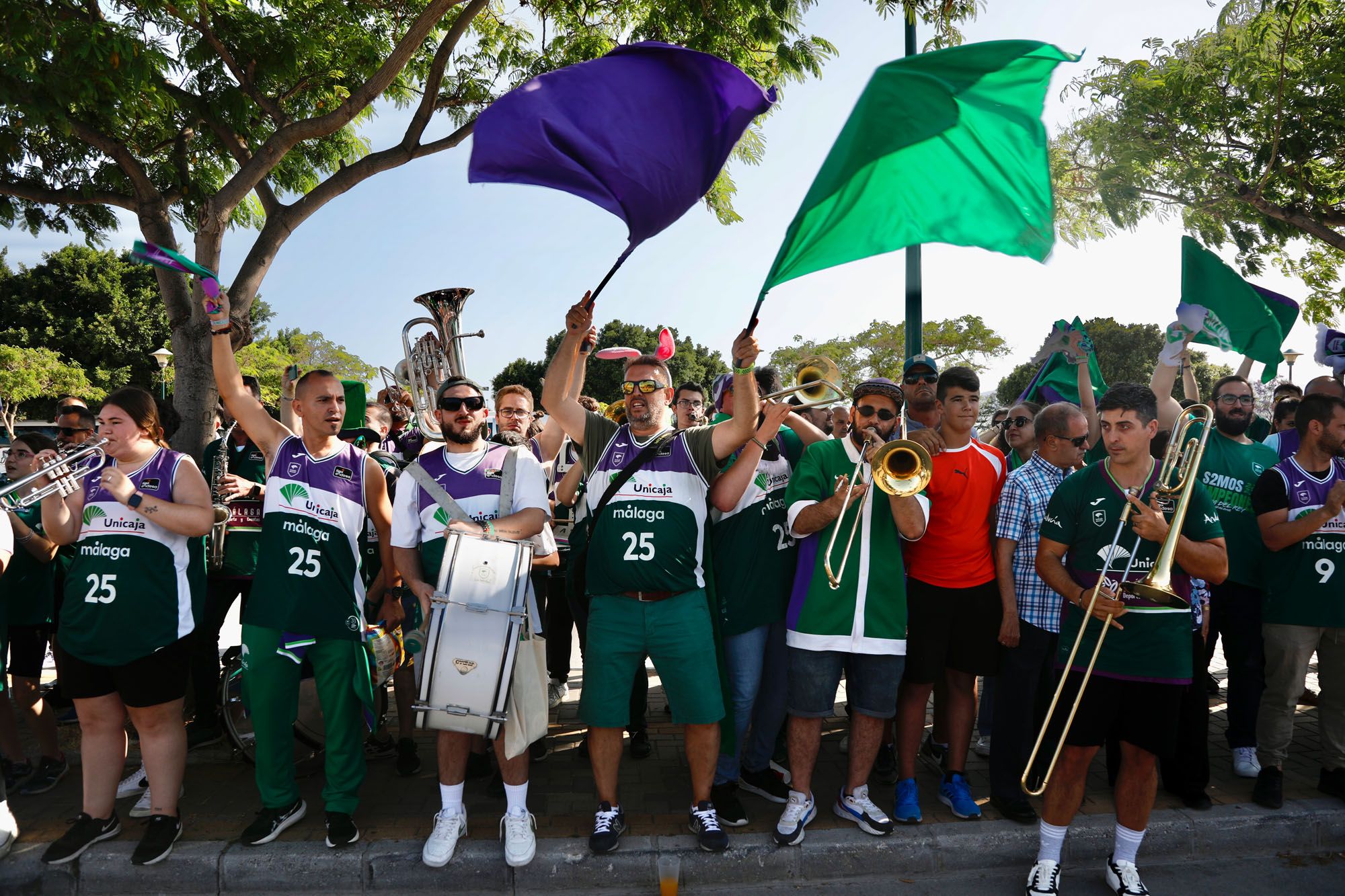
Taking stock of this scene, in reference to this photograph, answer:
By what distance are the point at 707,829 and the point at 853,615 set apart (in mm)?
1214

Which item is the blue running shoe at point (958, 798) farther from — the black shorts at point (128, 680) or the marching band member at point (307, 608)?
the black shorts at point (128, 680)

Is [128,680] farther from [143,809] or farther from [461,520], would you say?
[461,520]

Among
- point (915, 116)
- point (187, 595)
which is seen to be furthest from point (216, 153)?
point (915, 116)

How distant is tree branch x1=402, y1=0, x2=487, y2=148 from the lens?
8.28 m

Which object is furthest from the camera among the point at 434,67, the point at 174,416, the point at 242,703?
the point at 434,67

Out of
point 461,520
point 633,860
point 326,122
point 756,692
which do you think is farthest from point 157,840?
point 326,122

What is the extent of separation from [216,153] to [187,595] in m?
7.24

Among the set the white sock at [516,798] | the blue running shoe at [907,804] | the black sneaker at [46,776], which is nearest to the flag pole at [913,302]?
the blue running shoe at [907,804]

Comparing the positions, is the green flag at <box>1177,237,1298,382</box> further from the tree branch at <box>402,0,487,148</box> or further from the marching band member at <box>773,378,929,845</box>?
the tree branch at <box>402,0,487,148</box>

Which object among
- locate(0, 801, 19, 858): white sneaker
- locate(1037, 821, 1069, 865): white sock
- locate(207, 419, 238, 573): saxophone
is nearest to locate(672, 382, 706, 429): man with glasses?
locate(207, 419, 238, 573): saxophone

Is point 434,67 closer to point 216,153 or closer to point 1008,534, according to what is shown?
point 216,153

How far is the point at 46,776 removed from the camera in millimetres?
4512

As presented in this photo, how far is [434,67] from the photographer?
8.45 m

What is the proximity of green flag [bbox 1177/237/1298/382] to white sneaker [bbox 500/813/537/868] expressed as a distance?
5.15 meters
